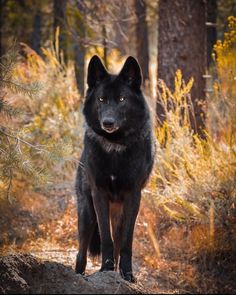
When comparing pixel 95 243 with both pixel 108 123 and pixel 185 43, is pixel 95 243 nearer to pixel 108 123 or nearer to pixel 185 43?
pixel 108 123

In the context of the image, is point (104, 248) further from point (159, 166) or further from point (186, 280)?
point (159, 166)

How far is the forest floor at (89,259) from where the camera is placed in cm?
567

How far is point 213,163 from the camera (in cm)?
645

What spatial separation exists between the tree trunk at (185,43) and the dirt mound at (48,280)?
4.21 meters

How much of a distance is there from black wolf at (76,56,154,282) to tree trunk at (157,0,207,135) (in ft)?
9.36

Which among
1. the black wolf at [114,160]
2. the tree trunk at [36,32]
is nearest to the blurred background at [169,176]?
the black wolf at [114,160]

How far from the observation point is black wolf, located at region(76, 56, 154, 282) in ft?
16.9

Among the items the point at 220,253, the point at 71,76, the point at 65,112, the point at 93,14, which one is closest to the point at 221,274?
the point at 220,253

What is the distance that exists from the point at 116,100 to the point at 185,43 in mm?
3248

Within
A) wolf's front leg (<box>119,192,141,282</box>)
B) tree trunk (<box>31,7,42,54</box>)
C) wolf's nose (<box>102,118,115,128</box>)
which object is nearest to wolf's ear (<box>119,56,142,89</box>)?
wolf's nose (<box>102,118,115,128</box>)

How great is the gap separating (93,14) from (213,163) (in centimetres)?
663

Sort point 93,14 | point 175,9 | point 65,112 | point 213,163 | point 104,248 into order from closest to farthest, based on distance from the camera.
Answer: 1. point 104,248
2. point 213,163
3. point 175,9
4. point 65,112
5. point 93,14

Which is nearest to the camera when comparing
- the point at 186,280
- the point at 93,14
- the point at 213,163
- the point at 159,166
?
the point at 186,280

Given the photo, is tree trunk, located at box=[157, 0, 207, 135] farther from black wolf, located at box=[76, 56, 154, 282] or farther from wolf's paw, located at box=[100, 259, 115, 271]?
wolf's paw, located at box=[100, 259, 115, 271]
